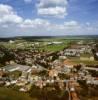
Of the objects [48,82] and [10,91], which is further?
[48,82]

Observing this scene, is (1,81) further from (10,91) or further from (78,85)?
(78,85)

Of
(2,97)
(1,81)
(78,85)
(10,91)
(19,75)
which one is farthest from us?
(19,75)

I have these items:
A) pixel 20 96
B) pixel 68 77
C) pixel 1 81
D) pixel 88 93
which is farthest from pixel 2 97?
pixel 68 77

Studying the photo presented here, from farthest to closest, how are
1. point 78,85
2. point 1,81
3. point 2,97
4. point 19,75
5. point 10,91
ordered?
→ 1. point 19,75
2. point 1,81
3. point 78,85
4. point 10,91
5. point 2,97

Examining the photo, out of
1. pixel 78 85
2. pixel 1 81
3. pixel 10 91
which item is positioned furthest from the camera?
pixel 1 81

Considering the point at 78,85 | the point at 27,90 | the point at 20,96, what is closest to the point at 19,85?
Result: the point at 27,90

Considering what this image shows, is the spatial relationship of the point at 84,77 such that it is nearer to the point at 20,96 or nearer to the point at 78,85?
the point at 78,85

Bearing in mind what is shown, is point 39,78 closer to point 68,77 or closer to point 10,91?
point 68,77

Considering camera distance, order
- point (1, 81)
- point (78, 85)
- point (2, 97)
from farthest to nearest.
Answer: point (1, 81)
point (78, 85)
point (2, 97)

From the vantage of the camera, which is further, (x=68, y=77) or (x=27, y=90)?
(x=68, y=77)
